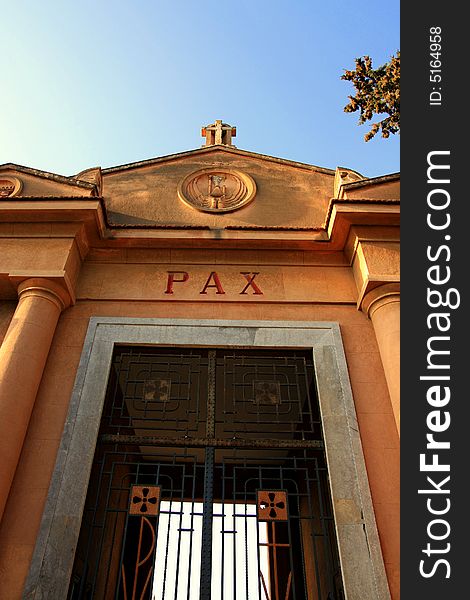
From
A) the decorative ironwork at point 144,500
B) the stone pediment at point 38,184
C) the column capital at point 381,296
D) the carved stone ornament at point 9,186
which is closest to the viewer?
the decorative ironwork at point 144,500

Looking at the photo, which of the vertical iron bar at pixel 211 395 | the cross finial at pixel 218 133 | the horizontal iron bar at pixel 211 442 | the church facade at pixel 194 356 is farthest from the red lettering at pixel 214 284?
the cross finial at pixel 218 133

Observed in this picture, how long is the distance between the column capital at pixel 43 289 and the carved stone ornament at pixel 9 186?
2.15m

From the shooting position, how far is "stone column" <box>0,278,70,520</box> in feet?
19.4

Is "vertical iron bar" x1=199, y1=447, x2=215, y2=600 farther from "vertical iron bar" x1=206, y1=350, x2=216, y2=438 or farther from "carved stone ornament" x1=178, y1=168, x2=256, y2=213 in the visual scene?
"carved stone ornament" x1=178, y1=168, x2=256, y2=213

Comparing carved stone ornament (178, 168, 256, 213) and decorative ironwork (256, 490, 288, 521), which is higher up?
carved stone ornament (178, 168, 256, 213)

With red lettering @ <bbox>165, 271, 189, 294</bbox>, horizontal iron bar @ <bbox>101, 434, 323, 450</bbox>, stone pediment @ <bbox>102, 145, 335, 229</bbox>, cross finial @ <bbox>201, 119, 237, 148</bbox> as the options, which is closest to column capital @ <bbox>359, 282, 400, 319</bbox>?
stone pediment @ <bbox>102, 145, 335, 229</bbox>

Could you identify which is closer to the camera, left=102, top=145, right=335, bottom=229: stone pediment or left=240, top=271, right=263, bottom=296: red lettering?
left=240, top=271, right=263, bottom=296: red lettering

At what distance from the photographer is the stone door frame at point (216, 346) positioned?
5.30 m

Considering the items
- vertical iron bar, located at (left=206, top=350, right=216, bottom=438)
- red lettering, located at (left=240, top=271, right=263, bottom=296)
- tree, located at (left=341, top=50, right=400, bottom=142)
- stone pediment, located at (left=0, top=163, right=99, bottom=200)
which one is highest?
tree, located at (left=341, top=50, right=400, bottom=142)

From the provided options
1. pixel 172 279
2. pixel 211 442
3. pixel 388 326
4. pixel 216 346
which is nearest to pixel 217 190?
pixel 172 279

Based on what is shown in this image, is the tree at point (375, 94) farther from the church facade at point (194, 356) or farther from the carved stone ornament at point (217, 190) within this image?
the carved stone ornament at point (217, 190)

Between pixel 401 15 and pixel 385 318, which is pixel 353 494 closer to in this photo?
pixel 385 318

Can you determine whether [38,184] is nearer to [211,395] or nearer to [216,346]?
[216,346]

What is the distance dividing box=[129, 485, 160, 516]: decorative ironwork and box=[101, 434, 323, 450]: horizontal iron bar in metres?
0.55
